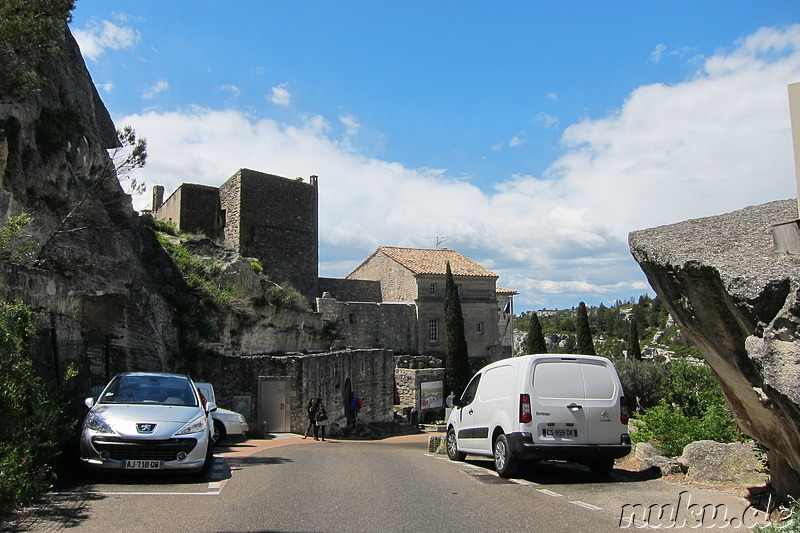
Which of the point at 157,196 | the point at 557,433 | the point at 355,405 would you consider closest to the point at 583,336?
the point at 355,405

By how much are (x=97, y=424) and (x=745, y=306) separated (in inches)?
305

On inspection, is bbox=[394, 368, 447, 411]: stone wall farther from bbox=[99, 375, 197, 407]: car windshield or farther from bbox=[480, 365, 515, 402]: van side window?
bbox=[99, 375, 197, 407]: car windshield

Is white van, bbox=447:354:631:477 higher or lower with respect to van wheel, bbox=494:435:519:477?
higher

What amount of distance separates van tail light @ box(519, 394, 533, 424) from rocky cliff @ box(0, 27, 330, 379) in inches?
331

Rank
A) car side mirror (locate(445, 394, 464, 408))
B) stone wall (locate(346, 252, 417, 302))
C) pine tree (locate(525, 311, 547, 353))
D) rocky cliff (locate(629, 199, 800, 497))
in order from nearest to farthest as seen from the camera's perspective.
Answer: rocky cliff (locate(629, 199, 800, 497)) → car side mirror (locate(445, 394, 464, 408)) → pine tree (locate(525, 311, 547, 353)) → stone wall (locate(346, 252, 417, 302))

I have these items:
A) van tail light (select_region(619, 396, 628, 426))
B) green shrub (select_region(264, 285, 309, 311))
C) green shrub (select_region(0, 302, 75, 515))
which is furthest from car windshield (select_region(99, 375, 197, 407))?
green shrub (select_region(264, 285, 309, 311))

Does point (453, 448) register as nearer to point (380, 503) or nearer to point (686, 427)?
point (686, 427)

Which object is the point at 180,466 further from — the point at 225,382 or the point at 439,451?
the point at 225,382

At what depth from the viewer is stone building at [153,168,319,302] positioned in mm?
33844

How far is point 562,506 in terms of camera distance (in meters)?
7.18

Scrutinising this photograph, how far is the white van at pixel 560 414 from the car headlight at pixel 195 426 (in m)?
4.39

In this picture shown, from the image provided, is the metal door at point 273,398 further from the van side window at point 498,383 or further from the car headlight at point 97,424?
the car headlight at point 97,424

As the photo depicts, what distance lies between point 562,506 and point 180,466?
496 centimetres

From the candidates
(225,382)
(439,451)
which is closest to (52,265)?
(225,382)
